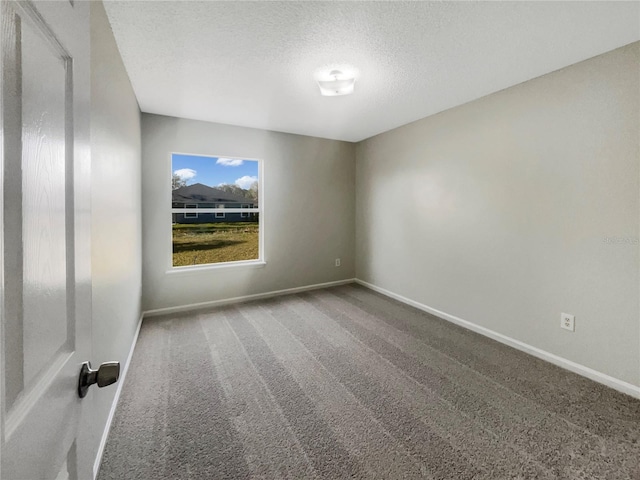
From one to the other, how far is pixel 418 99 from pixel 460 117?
0.53 m

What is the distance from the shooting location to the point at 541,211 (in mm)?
2400

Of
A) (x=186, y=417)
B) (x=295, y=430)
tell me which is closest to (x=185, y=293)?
(x=186, y=417)

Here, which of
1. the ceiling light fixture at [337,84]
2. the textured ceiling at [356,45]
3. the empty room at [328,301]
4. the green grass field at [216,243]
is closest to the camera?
the empty room at [328,301]

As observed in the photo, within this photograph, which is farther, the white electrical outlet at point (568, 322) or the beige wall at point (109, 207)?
the white electrical outlet at point (568, 322)

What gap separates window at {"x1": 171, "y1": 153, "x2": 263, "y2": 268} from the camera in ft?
12.4

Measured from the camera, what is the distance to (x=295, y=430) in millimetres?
1653

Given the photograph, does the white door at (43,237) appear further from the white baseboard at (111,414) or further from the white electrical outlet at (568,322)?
the white electrical outlet at (568,322)

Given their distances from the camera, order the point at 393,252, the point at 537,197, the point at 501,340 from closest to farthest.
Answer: the point at 537,197, the point at 501,340, the point at 393,252

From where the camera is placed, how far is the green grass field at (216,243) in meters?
3.89

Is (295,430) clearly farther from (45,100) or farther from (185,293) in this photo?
(185,293)

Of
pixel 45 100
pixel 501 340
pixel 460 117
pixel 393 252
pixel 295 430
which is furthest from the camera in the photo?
pixel 393 252

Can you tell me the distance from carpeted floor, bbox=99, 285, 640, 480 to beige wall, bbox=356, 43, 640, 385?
0.37 meters

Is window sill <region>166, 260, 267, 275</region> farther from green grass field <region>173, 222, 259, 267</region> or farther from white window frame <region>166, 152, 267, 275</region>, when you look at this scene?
green grass field <region>173, 222, 259, 267</region>

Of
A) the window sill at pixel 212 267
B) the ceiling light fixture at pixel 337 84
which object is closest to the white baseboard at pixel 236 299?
the window sill at pixel 212 267
